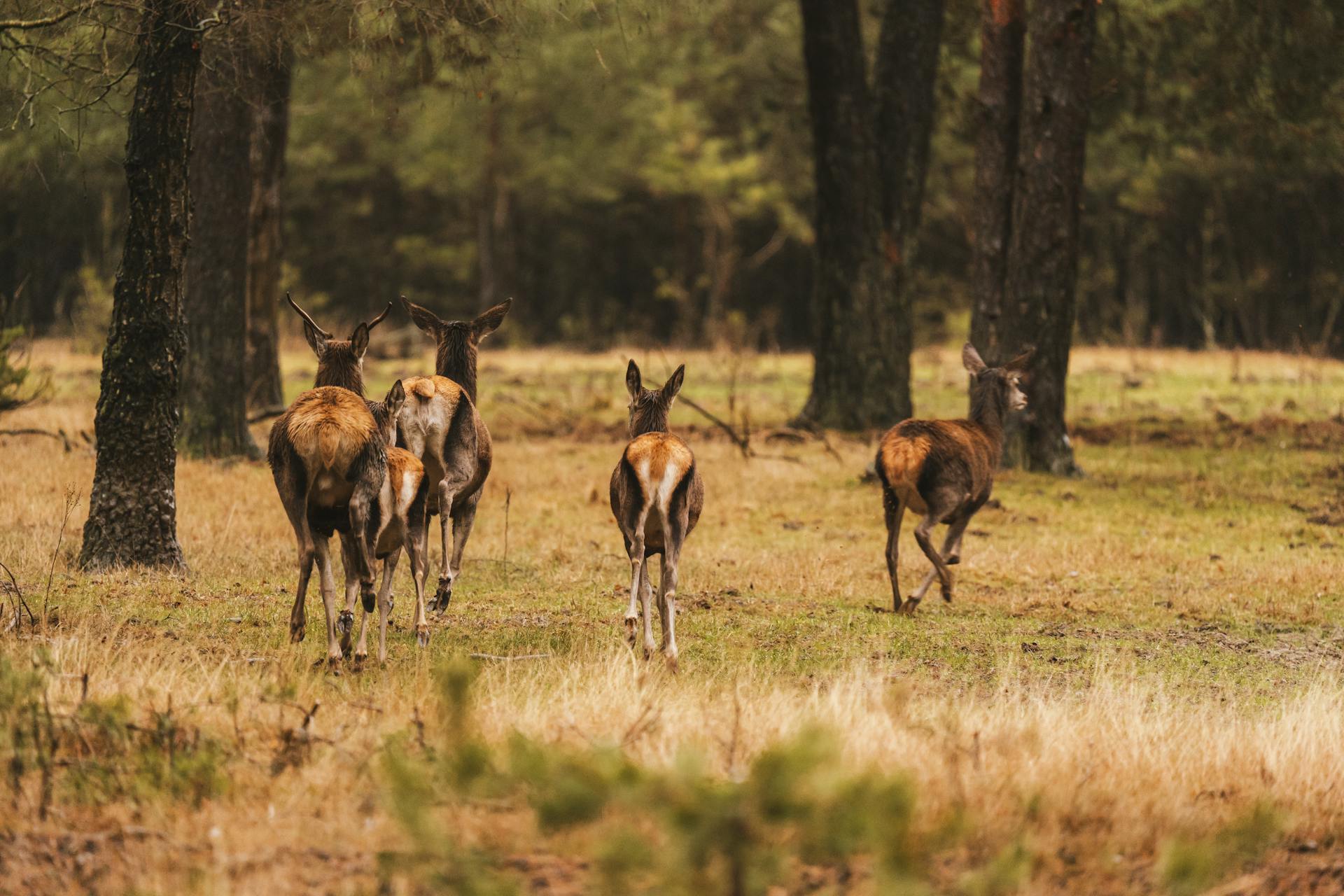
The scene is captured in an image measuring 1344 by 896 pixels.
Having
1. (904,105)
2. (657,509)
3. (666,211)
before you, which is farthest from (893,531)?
(666,211)

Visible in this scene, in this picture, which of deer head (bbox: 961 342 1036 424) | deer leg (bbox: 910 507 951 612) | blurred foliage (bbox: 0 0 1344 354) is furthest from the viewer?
blurred foliage (bbox: 0 0 1344 354)

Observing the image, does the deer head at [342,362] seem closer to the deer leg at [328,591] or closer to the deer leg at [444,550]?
the deer leg at [328,591]

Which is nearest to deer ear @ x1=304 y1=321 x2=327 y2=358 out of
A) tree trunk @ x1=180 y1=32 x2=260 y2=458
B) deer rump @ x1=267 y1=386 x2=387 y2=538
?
deer rump @ x1=267 y1=386 x2=387 y2=538

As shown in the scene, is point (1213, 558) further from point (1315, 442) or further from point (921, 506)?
point (1315, 442)

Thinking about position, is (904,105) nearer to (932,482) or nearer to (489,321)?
(932,482)

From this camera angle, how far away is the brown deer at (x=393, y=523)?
7.60m

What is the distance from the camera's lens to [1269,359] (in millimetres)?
30516

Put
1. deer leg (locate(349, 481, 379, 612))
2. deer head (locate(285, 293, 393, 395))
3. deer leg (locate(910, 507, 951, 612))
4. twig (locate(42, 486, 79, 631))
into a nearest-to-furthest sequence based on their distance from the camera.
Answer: deer leg (locate(349, 481, 379, 612)) → twig (locate(42, 486, 79, 631)) → deer head (locate(285, 293, 393, 395)) → deer leg (locate(910, 507, 951, 612))

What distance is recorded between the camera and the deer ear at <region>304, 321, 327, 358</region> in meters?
8.46

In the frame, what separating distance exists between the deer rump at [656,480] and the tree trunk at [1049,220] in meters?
8.90

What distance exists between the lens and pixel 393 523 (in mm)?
7836

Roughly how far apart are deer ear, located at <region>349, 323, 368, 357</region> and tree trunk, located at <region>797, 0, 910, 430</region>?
37.3 feet

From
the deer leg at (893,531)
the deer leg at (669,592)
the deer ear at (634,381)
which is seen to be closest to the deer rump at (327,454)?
the deer leg at (669,592)

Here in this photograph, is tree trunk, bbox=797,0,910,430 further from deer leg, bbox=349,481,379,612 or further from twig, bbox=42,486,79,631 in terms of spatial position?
deer leg, bbox=349,481,379,612
